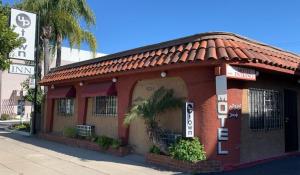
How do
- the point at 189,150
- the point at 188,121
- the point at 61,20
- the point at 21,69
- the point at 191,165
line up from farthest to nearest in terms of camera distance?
the point at 61,20 < the point at 21,69 < the point at 188,121 < the point at 189,150 < the point at 191,165

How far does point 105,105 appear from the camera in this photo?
1433 cm

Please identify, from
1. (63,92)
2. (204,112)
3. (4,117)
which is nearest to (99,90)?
(63,92)

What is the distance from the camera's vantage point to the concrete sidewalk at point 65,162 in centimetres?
968

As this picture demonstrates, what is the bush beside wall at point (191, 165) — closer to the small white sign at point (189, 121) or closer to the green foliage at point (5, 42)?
the small white sign at point (189, 121)

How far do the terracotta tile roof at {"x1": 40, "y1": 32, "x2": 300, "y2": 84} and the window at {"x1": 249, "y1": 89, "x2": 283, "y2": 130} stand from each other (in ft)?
3.74

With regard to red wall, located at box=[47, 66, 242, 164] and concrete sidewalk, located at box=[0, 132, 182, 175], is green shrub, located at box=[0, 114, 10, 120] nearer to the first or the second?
concrete sidewalk, located at box=[0, 132, 182, 175]

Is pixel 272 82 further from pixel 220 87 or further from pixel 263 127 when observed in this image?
pixel 220 87

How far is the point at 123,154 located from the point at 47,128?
7615 millimetres

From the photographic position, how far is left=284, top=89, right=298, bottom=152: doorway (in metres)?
12.7

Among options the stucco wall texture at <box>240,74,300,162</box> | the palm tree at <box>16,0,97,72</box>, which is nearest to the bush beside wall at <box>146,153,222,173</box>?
the stucco wall texture at <box>240,74,300,162</box>

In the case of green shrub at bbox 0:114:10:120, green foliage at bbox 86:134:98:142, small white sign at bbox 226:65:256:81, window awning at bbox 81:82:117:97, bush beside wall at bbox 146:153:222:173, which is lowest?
bush beside wall at bbox 146:153:222:173

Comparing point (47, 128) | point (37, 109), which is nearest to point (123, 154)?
point (47, 128)

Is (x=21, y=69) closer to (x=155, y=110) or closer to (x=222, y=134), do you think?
(x=155, y=110)

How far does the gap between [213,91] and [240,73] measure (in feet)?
2.74
